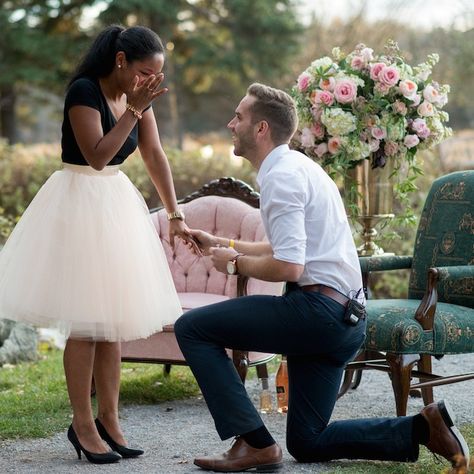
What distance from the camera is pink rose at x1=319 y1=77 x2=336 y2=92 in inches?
211

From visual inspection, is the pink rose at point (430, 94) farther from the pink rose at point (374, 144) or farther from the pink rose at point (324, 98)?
the pink rose at point (324, 98)

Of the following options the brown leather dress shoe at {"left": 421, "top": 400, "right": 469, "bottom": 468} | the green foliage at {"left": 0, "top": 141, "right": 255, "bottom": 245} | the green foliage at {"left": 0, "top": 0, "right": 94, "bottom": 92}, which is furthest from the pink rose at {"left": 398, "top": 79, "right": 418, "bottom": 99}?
the green foliage at {"left": 0, "top": 0, "right": 94, "bottom": 92}

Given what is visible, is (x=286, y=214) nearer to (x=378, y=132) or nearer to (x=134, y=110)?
(x=134, y=110)

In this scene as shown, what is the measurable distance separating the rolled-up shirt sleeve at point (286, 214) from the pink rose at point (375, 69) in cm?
200

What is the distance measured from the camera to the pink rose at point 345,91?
5.29 m

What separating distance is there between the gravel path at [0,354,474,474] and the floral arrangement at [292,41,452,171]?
139cm

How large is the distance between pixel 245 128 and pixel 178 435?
5.58 feet

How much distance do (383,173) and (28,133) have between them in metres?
26.0

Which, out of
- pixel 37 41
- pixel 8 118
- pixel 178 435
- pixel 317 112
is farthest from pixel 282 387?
pixel 8 118

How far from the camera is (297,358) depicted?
382 centimetres

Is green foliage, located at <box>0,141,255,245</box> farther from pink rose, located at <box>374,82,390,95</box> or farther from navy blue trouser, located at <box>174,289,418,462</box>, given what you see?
navy blue trouser, located at <box>174,289,418,462</box>

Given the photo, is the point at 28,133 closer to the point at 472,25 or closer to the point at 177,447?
the point at 472,25

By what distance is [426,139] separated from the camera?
5.54 m

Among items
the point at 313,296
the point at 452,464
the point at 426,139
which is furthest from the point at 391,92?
the point at 452,464
